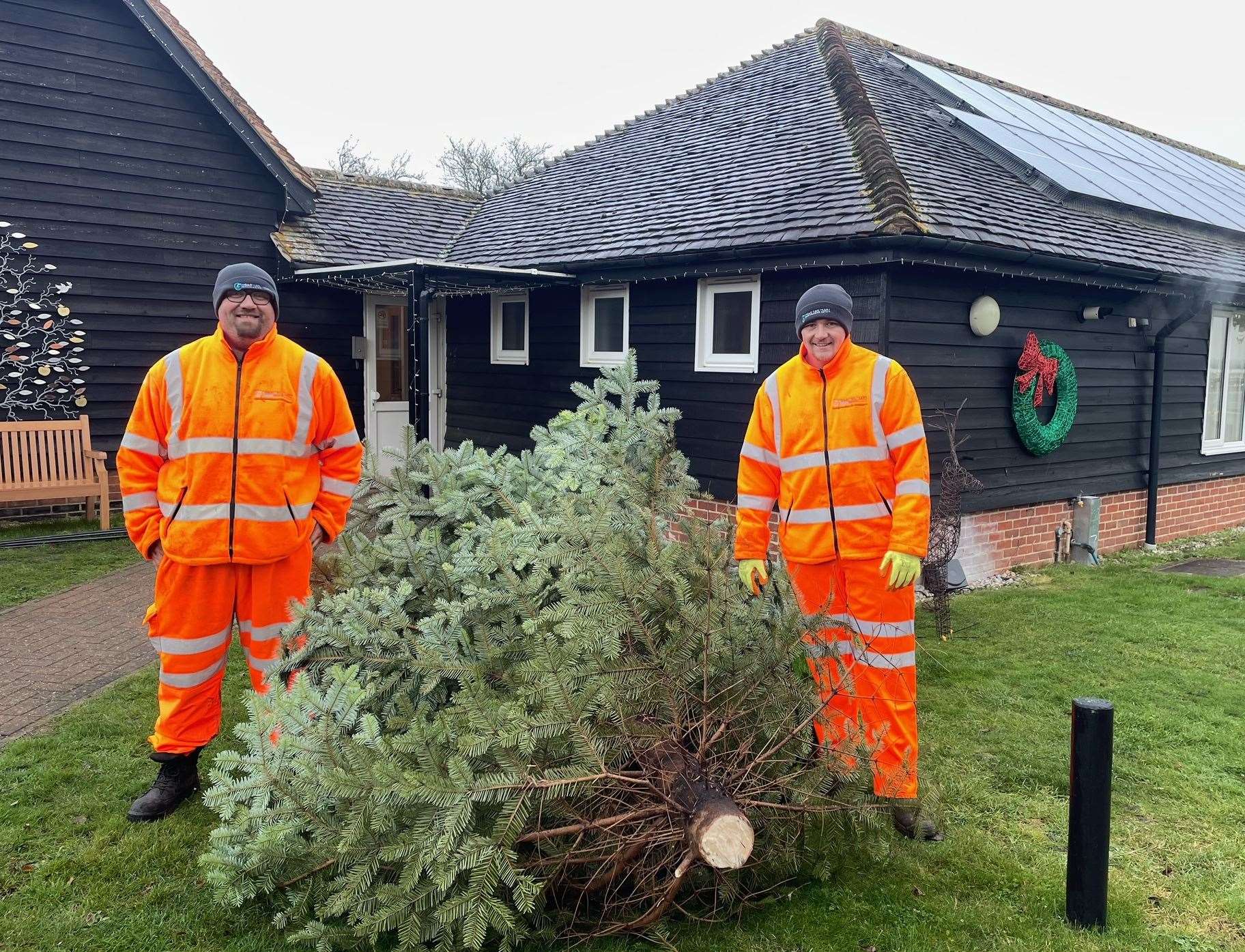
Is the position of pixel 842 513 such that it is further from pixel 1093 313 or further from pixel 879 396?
pixel 1093 313

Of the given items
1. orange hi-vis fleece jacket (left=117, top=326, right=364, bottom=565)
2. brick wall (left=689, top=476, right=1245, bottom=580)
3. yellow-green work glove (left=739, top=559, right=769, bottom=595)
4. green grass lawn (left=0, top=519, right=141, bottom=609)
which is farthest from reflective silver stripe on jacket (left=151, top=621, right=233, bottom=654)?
brick wall (left=689, top=476, right=1245, bottom=580)

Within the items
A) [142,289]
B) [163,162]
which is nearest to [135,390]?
[142,289]

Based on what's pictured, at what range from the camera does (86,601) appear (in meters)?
6.99

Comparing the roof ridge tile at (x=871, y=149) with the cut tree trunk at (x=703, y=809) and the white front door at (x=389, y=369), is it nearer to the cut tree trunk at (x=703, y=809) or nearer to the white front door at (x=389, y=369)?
the cut tree trunk at (x=703, y=809)

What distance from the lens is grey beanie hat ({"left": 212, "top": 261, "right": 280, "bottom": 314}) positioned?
3.66 m

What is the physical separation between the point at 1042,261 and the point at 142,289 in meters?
9.27

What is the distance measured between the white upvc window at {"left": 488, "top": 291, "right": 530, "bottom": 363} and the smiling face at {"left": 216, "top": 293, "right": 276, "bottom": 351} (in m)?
7.70

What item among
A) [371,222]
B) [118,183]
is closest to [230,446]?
[118,183]

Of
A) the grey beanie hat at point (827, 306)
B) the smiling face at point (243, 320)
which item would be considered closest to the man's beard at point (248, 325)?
the smiling face at point (243, 320)

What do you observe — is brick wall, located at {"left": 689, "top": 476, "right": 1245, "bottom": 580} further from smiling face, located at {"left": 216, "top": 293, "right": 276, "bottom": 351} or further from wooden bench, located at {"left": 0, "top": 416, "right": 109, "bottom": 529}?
wooden bench, located at {"left": 0, "top": 416, "right": 109, "bottom": 529}

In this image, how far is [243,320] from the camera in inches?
145

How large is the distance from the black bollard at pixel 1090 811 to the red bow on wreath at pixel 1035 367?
19.9ft

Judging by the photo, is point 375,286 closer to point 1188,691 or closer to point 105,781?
point 105,781

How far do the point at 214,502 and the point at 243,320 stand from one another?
2.38 feet
